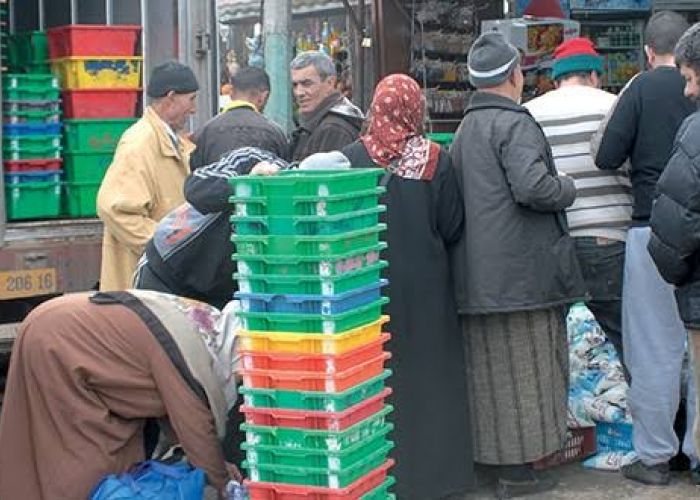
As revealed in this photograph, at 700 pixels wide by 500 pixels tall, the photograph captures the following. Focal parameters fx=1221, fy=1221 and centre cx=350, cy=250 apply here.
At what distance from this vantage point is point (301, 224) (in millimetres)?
4055

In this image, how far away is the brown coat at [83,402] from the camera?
4.30 metres

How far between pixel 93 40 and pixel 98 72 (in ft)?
0.58

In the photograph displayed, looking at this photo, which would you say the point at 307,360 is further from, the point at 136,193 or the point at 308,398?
the point at 136,193

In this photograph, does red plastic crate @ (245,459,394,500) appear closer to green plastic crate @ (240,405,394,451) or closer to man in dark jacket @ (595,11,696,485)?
green plastic crate @ (240,405,394,451)

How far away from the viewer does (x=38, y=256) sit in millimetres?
6301

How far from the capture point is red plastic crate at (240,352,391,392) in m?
4.04

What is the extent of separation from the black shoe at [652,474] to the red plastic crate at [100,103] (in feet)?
11.3

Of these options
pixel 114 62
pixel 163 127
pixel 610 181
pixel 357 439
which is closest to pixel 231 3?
pixel 114 62

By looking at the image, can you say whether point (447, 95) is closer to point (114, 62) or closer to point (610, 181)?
point (114, 62)

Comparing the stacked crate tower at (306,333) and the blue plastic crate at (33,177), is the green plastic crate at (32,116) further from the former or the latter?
the stacked crate tower at (306,333)

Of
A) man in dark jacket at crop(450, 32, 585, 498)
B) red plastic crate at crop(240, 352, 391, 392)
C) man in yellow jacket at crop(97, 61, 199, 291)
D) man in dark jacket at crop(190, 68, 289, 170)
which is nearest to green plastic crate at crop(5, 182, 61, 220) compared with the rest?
man in yellow jacket at crop(97, 61, 199, 291)

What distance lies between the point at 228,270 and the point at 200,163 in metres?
1.13

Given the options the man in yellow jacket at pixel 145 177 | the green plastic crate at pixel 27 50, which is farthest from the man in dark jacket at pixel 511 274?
the green plastic crate at pixel 27 50

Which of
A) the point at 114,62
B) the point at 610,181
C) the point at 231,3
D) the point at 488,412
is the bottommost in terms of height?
the point at 488,412
